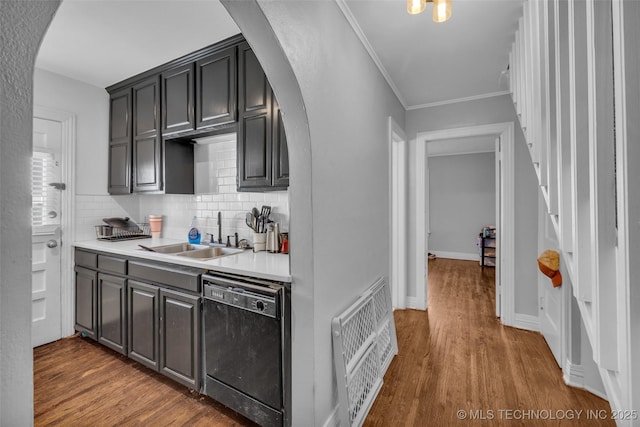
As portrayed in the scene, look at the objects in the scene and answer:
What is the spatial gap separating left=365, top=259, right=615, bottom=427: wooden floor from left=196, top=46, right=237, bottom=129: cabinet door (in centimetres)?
231

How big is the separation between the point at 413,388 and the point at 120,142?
11.6ft

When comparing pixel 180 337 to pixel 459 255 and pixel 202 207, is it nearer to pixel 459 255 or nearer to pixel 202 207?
pixel 202 207

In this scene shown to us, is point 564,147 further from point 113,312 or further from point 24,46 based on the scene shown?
point 113,312

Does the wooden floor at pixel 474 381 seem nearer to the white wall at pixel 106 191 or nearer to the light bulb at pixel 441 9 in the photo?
the white wall at pixel 106 191

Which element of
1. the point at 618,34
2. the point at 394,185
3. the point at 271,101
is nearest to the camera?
the point at 618,34

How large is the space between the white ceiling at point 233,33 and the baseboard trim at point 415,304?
7.99 feet

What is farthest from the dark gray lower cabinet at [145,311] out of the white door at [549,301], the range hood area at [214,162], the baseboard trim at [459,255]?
the baseboard trim at [459,255]

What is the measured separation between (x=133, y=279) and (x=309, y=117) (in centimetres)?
189

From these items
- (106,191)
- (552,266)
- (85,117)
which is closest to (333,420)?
(552,266)

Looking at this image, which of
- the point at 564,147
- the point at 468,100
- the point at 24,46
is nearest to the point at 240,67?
the point at 24,46

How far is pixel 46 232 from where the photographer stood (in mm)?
2738

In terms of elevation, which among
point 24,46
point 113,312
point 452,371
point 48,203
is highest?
point 24,46

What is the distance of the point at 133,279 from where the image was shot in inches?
88.8

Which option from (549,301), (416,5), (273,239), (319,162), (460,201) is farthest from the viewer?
(460,201)
